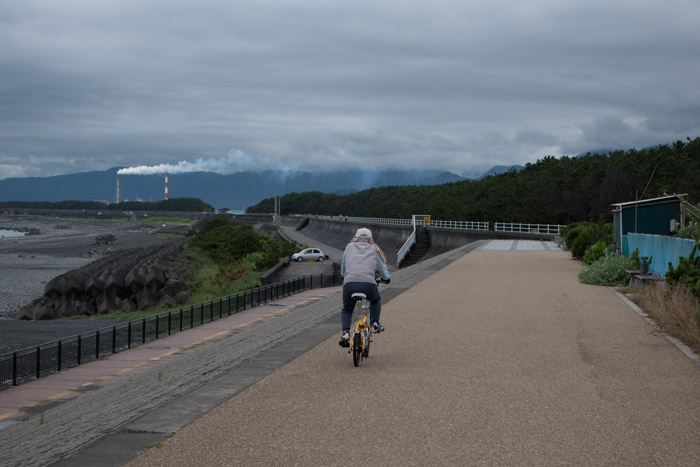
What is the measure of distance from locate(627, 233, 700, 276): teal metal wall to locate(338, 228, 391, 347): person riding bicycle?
8400 mm

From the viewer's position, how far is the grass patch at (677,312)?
10.6m

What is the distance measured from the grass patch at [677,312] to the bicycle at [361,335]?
453 cm

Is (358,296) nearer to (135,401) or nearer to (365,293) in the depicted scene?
(365,293)

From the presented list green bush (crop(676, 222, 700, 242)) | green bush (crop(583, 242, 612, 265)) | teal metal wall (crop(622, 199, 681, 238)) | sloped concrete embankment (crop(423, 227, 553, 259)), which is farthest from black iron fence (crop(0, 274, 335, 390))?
sloped concrete embankment (crop(423, 227, 553, 259))

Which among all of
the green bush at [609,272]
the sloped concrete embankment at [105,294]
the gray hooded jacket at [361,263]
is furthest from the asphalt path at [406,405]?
the sloped concrete embankment at [105,294]

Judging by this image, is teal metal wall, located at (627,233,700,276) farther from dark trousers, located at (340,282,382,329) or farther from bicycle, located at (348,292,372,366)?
bicycle, located at (348,292,372,366)

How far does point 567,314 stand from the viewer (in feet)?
46.6

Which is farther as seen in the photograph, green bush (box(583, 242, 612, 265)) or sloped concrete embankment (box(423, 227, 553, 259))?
sloped concrete embankment (box(423, 227, 553, 259))

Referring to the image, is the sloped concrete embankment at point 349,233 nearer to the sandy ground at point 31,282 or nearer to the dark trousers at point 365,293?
the sandy ground at point 31,282

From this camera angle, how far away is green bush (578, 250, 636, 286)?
20484 millimetres

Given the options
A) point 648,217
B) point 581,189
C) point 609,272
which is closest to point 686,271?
point 609,272

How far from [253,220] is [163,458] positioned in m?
177

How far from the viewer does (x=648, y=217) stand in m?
23.3

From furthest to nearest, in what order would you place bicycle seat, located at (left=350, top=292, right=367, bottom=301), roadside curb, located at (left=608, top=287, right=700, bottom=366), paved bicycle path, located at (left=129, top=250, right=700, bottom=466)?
roadside curb, located at (left=608, top=287, right=700, bottom=366)
bicycle seat, located at (left=350, top=292, right=367, bottom=301)
paved bicycle path, located at (left=129, top=250, right=700, bottom=466)
